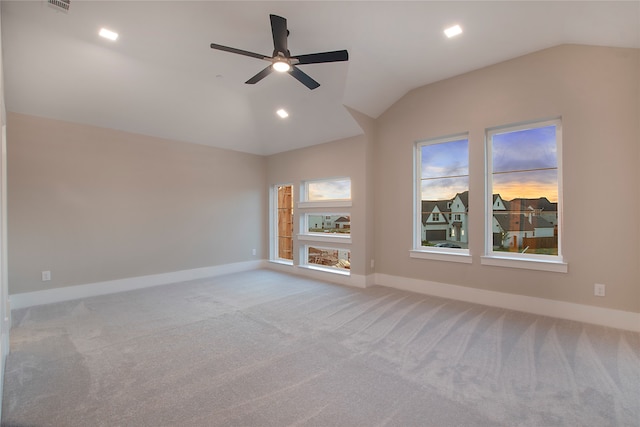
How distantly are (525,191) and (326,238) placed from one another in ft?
10.6

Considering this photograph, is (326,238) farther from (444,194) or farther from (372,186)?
(444,194)

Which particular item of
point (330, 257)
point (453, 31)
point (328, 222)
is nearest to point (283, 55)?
point (453, 31)

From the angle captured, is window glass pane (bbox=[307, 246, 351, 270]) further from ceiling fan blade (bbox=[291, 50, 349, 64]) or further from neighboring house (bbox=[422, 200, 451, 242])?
ceiling fan blade (bbox=[291, 50, 349, 64])

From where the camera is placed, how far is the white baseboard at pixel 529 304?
3.08 meters

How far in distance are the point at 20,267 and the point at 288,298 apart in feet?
12.0

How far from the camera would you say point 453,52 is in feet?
11.7

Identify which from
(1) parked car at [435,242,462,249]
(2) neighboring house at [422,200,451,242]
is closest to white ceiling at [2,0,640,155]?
(2) neighboring house at [422,200,451,242]

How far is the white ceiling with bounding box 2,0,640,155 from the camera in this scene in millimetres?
2861

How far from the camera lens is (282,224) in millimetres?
6770

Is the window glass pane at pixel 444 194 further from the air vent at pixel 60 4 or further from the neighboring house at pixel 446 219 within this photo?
the air vent at pixel 60 4

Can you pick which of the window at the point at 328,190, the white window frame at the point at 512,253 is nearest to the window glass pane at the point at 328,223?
the window at the point at 328,190

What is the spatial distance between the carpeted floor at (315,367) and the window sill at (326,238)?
62.5 inches

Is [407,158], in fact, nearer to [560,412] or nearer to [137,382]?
[560,412]

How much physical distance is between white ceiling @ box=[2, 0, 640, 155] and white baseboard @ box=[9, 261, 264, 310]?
2510 millimetres
